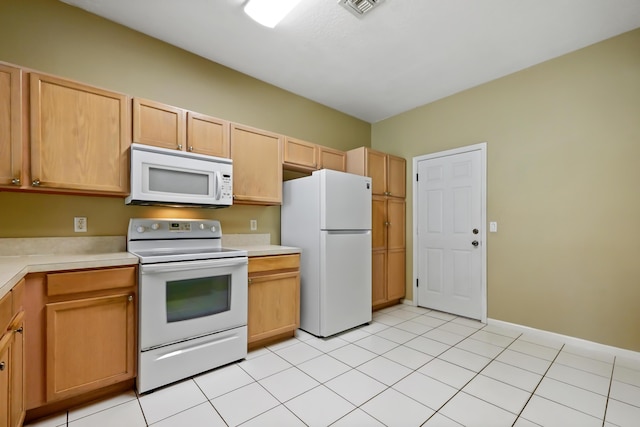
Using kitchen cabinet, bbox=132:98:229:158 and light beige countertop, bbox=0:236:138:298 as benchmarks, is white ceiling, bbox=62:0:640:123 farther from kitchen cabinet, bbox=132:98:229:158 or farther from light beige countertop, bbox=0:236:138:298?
light beige countertop, bbox=0:236:138:298

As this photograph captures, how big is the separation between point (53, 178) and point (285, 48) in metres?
2.12

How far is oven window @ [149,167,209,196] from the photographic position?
2207 millimetres

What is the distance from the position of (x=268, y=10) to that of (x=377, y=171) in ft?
7.16

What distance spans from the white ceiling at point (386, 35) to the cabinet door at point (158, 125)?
0.74m

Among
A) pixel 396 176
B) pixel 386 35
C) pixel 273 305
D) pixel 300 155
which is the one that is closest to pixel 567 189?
pixel 396 176

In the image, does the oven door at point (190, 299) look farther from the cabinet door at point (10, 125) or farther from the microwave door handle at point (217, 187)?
the cabinet door at point (10, 125)

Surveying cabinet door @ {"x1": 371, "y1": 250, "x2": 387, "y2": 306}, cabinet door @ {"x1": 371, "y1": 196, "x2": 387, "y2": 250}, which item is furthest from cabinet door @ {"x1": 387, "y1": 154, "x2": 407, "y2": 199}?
cabinet door @ {"x1": 371, "y1": 250, "x2": 387, "y2": 306}

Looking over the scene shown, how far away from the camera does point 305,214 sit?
3.05 meters

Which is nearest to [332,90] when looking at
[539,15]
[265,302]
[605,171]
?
[539,15]

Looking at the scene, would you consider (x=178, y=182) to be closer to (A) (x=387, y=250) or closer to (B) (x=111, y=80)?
(B) (x=111, y=80)

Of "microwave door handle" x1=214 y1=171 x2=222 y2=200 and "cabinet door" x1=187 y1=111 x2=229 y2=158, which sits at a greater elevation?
"cabinet door" x1=187 y1=111 x2=229 y2=158

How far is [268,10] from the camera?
7.21 feet

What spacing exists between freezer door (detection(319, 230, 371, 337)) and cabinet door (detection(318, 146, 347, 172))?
3.14 feet

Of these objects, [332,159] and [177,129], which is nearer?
[177,129]
